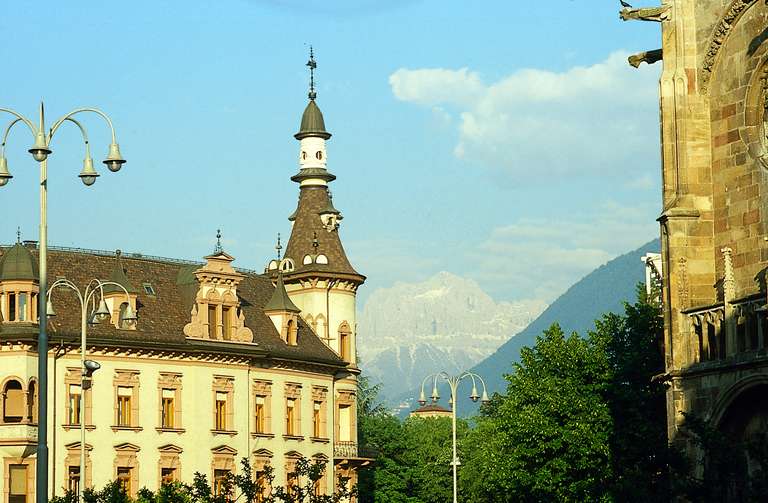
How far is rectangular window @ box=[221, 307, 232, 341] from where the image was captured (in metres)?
90.4

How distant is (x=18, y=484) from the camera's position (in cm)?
8081

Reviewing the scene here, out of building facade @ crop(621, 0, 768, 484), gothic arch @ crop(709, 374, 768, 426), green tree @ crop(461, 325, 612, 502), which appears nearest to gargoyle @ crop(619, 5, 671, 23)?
building facade @ crop(621, 0, 768, 484)

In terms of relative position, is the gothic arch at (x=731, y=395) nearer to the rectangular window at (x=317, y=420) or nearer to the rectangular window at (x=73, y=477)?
the rectangular window at (x=73, y=477)

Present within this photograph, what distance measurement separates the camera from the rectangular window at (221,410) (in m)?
89.1

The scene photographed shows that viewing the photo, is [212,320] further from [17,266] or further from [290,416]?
[17,266]

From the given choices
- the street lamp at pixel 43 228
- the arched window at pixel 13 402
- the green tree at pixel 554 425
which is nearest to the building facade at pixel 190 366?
the arched window at pixel 13 402

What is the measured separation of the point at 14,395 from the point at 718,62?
160 ft

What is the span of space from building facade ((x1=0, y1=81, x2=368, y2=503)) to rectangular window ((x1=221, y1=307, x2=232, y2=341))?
0.07 meters

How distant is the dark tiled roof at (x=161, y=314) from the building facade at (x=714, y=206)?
46.4m

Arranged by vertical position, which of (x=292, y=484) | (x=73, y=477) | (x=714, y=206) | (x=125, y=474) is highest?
(x=714, y=206)

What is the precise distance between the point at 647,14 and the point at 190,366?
51039mm

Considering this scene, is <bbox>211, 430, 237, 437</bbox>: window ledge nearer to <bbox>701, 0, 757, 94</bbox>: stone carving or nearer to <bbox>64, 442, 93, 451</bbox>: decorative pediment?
<bbox>64, 442, 93, 451</bbox>: decorative pediment

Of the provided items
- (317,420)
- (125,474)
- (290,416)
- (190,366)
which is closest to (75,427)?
(125,474)

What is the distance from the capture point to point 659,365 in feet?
243
